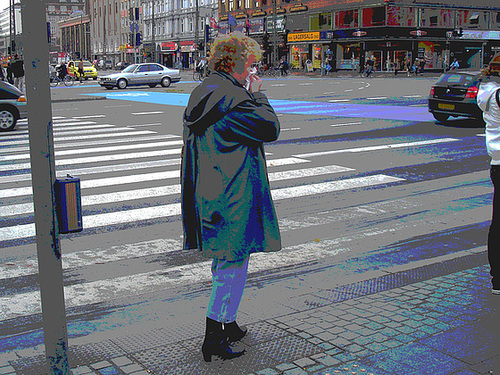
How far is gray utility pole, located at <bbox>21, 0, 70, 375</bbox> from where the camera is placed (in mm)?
2783

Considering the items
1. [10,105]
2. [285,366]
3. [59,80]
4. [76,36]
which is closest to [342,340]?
[285,366]

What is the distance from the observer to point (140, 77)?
3778 centimetres

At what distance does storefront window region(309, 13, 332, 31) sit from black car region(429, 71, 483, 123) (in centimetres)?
4806

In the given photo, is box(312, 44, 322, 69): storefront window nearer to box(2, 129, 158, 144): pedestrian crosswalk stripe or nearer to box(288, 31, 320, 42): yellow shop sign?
box(288, 31, 320, 42): yellow shop sign

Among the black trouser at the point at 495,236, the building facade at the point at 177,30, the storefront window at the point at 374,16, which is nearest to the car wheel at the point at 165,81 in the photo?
the storefront window at the point at 374,16

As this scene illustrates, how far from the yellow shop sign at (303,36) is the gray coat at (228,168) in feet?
203

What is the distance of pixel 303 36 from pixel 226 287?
64.4 meters

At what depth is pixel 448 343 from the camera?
3805mm

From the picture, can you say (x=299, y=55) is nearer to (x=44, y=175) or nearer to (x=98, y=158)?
(x=98, y=158)

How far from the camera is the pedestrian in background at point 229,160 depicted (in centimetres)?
339

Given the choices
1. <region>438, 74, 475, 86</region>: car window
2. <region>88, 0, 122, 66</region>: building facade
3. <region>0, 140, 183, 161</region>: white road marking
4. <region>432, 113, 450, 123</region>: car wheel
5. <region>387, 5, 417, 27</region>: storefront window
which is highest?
<region>88, 0, 122, 66</region>: building facade

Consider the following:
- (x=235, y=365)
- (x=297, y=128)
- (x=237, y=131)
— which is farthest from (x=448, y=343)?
(x=297, y=128)

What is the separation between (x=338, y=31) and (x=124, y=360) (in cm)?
6003

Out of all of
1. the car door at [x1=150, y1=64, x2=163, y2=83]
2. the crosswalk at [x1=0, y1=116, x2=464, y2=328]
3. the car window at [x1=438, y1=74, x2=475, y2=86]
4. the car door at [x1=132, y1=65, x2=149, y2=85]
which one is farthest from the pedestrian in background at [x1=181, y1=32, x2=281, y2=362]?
the car door at [x1=150, y1=64, x2=163, y2=83]
